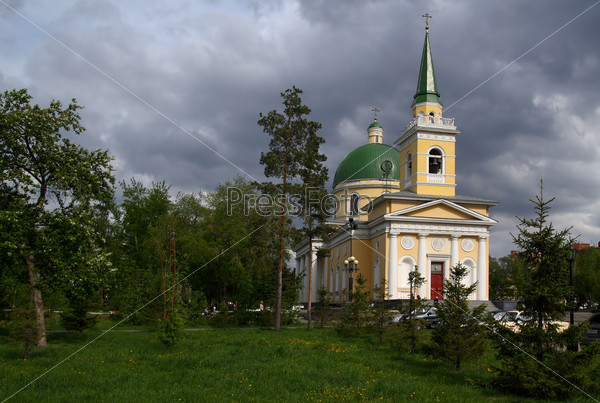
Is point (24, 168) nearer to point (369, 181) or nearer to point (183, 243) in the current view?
point (183, 243)

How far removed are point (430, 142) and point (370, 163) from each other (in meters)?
14.9

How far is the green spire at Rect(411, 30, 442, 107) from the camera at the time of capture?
4353 centimetres

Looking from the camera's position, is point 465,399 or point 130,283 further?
point 130,283

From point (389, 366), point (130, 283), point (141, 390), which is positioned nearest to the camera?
point (141, 390)

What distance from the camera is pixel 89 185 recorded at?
751 inches

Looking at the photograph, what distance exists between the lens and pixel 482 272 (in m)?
41.1

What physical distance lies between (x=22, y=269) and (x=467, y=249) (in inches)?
1299

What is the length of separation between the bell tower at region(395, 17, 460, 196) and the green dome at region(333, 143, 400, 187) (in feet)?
40.7

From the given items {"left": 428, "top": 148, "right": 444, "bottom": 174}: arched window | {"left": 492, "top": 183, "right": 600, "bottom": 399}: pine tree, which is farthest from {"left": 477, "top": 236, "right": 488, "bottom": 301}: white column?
{"left": 492, "top": 183, "right": 600, "bottom": 399}: pine tree

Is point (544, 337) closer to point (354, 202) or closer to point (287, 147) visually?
point (287, 147)

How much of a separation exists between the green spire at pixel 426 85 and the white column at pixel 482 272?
12429mm

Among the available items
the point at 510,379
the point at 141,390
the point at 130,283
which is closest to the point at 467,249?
the point at 130,283

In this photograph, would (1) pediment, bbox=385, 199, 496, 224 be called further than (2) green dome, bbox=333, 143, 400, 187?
No

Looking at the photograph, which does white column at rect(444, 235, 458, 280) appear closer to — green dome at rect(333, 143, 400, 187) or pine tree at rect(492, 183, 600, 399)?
green dome at rect(333, 143, 400, 187)
